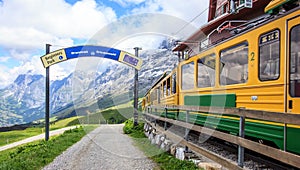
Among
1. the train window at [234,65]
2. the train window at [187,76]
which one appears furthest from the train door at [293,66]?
the train window at [187,76]

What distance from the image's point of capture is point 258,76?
19.7 ft

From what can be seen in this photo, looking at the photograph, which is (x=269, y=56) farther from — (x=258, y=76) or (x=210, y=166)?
(x=210, y=166)

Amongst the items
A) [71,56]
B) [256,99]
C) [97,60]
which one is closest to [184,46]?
[97,60]

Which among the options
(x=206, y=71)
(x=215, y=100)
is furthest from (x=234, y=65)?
(x=206, y=71)

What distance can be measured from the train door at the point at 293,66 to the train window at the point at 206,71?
9.79 feet

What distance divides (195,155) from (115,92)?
2180 cm

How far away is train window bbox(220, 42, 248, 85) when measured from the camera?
659 centimetres

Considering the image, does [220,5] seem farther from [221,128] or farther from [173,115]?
[221,128]

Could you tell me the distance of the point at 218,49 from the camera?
310 inches

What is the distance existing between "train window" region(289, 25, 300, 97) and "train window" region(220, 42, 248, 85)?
56.4 inches

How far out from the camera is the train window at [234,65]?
6.59 m

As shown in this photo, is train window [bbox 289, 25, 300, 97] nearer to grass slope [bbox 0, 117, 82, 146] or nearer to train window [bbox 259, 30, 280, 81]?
train window [bbox 259, 30, 280, 81]

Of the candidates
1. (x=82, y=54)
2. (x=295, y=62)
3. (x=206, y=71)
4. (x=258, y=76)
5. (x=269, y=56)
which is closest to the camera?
(x=295, y=62)

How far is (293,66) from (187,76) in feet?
17.2
